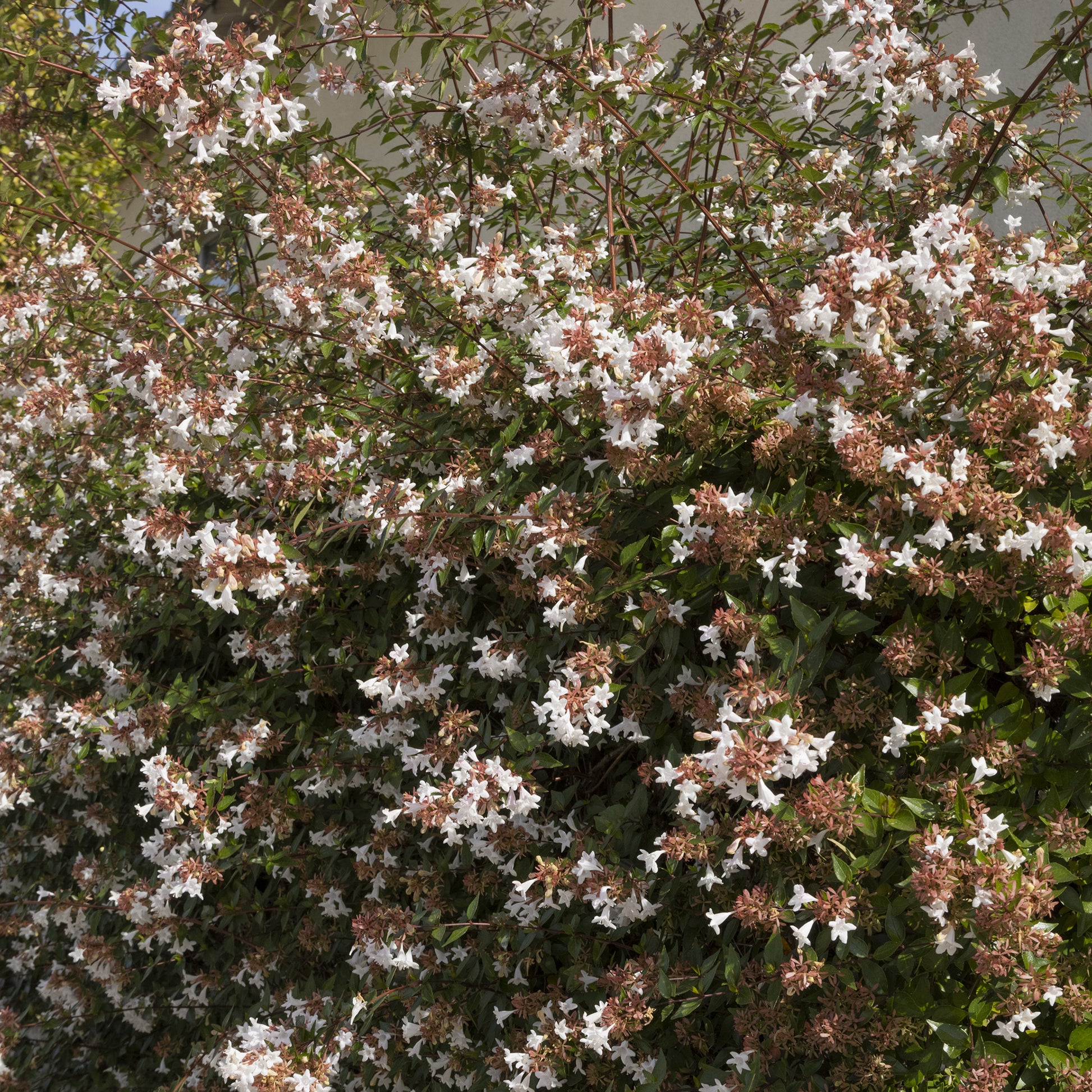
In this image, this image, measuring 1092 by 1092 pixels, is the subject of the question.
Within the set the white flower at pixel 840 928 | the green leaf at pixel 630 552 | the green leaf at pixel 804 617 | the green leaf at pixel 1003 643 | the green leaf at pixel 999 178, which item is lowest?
the white flower at pixel 840 928

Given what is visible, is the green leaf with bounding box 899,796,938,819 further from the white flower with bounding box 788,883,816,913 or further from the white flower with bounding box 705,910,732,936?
the white flower with bounding box 705,910,732,936

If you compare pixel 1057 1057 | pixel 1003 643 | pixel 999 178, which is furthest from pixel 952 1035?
pixel 999 178

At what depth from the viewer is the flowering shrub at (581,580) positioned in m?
A: 1.48

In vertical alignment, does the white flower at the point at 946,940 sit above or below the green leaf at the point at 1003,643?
below

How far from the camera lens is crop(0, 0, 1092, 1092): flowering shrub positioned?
1.48 metres

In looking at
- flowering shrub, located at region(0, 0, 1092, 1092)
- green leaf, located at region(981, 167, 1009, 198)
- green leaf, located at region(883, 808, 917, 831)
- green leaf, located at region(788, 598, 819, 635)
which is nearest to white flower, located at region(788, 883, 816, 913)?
flowering shrub, located at region(0, 0, 1092, 1092)

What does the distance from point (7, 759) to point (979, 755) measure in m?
2.74

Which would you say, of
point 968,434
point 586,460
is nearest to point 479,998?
point 586,460

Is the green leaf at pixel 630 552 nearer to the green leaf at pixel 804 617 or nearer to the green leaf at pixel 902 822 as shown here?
the green leaf at pixel 804 617

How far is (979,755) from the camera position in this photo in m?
1.48

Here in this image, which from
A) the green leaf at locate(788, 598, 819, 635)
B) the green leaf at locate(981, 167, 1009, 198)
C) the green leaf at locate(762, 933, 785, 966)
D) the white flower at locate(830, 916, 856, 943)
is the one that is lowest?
the green leaf at locate(762, 933, 785, 966)

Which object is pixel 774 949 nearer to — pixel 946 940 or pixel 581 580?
pixel 946 940

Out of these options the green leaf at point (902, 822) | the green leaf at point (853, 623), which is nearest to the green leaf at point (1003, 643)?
the green leaf at point (853, 623)

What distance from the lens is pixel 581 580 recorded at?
1790 mm
